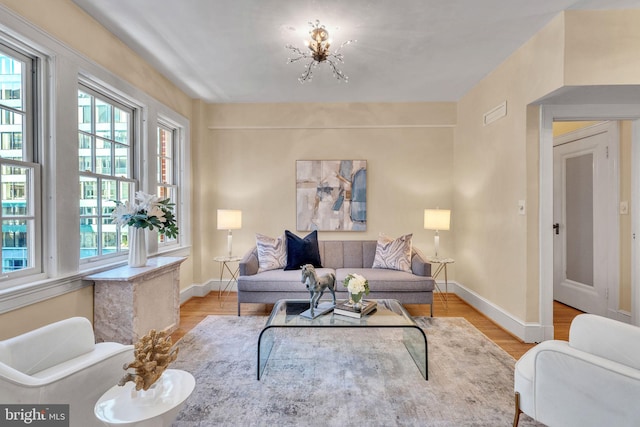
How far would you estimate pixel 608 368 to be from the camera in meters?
1.33

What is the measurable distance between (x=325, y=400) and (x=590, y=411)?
54.1 inches

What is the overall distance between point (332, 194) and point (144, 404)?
3611 millimetres

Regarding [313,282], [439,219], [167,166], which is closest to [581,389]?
[313,282]

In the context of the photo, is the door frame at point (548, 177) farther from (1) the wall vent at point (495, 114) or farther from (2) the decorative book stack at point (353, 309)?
(2) the decorative book stack at point (353, 309)

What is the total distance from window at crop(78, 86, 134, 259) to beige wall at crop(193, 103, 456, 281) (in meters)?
1.44

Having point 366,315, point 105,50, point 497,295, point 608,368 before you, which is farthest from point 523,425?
point 105,50

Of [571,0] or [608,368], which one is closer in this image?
[608,368]

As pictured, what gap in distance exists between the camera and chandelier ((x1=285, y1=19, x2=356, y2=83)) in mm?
2541

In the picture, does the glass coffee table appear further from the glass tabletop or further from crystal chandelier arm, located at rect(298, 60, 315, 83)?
crystal chandelier arm, located at rect(298, 60, 315, 83)

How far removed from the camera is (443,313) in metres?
3.71

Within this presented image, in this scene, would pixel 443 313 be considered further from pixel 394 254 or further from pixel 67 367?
pixel 67 367

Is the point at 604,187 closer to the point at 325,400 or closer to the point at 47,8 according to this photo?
the point at 325,400

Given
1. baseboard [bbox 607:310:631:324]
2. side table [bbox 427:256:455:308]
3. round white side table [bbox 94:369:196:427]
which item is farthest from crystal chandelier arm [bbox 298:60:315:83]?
baseboard [bbox 607:310:631:324]

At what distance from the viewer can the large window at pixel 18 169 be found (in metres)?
1.95
